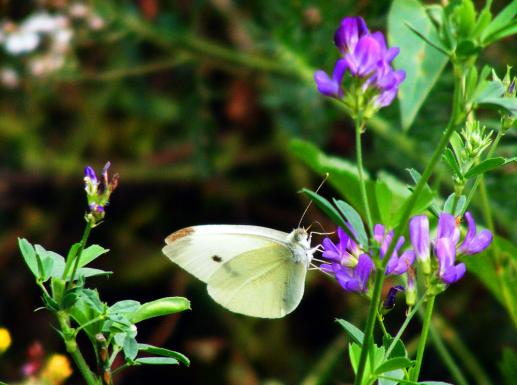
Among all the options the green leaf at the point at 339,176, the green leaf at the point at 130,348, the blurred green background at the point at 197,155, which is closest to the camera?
the green leaf at the point at 130,348

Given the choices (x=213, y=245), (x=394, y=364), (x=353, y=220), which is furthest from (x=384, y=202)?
(x=213, y=245)

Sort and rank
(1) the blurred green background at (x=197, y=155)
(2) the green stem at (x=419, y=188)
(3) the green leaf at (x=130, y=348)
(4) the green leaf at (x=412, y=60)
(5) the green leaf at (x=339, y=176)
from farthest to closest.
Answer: (1) the blurred green background at (x=197, y=155), (5) the green leaf at (x=339, y=176), (4) the green leaf at (x=412, y=60), (3) the green leaf at (x=130, y=348), (2) the green stem at (x=419, y=188)

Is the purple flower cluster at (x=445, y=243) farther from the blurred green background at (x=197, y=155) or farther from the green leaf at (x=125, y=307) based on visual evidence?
the blurred green background at (x=197, y=155)

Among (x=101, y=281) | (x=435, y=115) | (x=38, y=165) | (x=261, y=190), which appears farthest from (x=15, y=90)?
(x=435, y=115)

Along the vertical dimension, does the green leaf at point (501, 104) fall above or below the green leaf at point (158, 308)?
above

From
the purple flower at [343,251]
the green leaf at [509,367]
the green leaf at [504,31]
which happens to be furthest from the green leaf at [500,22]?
the green leaf at [509,367]

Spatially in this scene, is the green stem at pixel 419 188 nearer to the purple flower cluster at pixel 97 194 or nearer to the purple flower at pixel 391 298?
the purple flower at pixel 391 298

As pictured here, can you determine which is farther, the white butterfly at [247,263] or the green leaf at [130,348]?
the white butterfly at [247,263]

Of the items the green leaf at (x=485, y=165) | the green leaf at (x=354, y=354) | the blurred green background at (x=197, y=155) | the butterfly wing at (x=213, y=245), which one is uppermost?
the green leaf at (x=485, y=165)
